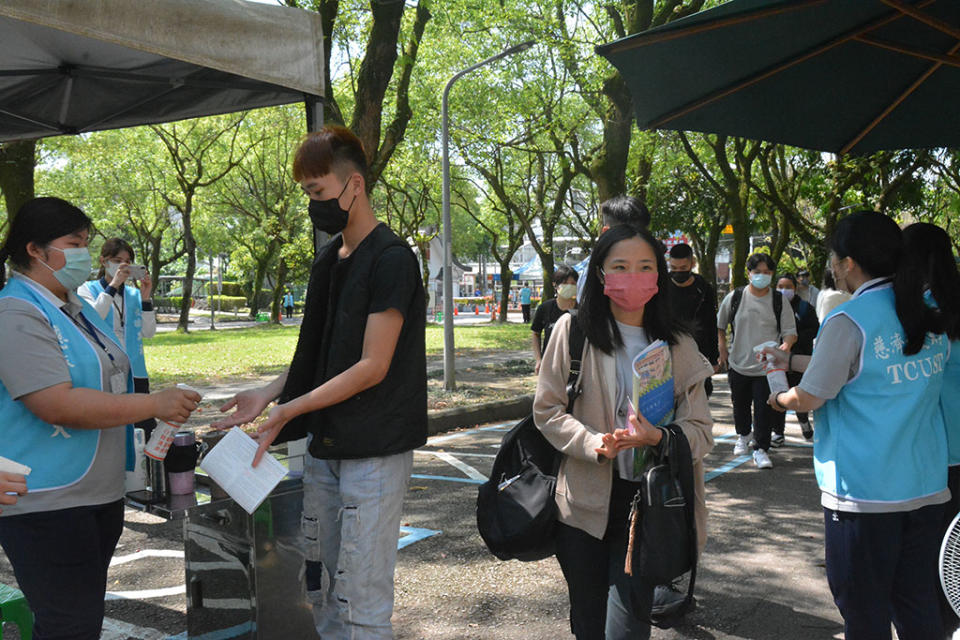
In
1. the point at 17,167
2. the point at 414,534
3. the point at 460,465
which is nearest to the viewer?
the point at 414,534

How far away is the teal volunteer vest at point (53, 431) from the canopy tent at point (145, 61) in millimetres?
931

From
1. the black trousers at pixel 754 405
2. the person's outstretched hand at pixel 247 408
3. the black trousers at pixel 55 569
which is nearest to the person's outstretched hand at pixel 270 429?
the person's outstretched hand at pixel 247 408

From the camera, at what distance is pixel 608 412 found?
271 centimetres

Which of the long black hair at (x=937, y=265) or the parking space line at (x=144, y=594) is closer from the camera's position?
the long black hair at (x=937, y=265)

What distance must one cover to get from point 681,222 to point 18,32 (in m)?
25.2

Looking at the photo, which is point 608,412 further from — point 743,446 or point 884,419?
point 743,446

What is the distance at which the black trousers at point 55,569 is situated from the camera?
2.46m

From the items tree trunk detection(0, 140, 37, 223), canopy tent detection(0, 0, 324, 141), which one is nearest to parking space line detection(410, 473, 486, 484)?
canopy tent detection(0, 0, 324, 141)

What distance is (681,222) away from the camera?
90.0ft

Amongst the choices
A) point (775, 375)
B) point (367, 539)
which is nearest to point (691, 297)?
point (775, 375)

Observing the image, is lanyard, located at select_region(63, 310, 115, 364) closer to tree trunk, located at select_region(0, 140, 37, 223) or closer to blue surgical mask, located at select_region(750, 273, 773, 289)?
blue surgical mask, located at select_region(750, 273, 773, 289)

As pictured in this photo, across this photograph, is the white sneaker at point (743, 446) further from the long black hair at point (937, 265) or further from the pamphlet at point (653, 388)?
the pamphlet at point (653, 388)

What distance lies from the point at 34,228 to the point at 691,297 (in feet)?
17.3

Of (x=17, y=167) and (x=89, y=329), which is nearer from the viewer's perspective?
(x=89, y=329)
